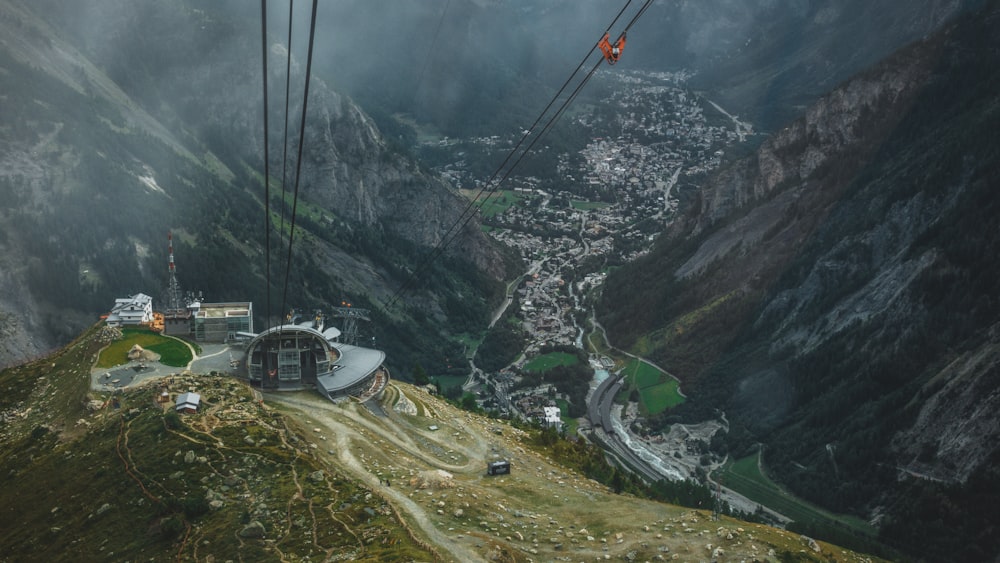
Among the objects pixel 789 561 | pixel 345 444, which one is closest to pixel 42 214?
pixel 345 444

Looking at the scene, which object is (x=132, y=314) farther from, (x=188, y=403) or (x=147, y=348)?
(x=188, y=403)

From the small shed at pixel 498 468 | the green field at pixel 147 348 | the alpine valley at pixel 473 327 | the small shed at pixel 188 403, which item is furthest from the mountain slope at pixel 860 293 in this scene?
the green field at pixel 147 348

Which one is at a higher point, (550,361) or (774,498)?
(550,361)

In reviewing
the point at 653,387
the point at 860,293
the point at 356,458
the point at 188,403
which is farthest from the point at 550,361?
the point at 188,403

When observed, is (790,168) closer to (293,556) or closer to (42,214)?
(42,214)

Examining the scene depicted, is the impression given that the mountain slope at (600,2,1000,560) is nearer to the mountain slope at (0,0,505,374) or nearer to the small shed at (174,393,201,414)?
the mountain slope at (0,0,505,374)

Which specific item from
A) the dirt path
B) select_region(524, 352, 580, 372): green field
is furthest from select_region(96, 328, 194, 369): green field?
select_region(524, 352, 580, 372): green field
